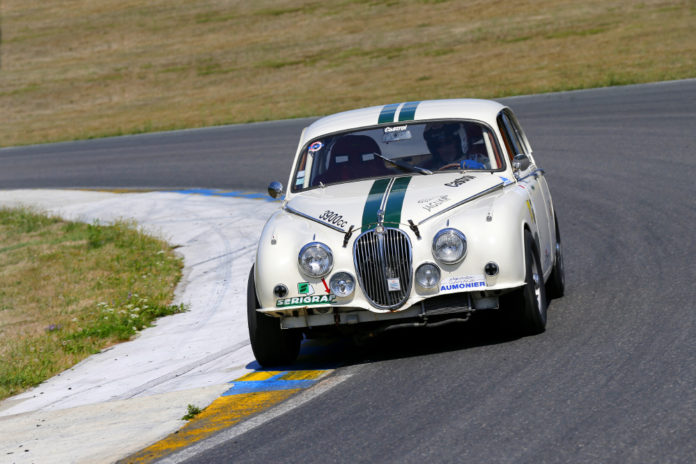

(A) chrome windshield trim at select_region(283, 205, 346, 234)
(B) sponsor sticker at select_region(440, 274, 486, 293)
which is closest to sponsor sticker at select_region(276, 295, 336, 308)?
(A) chrome windshield trim at select_region(283, 205, 346, 234)

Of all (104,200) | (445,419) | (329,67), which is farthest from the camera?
(329,67)

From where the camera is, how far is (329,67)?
1489 inches

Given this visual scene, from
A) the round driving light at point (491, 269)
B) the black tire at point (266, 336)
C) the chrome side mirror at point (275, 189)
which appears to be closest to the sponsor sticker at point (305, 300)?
the black tire at point (266, 336)

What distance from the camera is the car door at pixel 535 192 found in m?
7.72

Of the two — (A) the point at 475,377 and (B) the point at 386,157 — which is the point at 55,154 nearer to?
(B) the point at 386,157

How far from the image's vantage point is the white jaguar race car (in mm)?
6664

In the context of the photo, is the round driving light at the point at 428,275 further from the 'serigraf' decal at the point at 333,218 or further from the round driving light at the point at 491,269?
the 'serigraf' decal at the point at 333,218

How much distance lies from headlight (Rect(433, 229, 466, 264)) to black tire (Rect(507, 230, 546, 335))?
448mm

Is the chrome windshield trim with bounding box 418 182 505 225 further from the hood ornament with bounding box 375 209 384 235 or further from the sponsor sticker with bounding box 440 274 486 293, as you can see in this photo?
the sponsor sticker with bounding box 440 274 486 293

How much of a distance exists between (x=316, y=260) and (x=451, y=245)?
0.85 m

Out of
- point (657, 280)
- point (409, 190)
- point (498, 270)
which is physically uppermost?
point (409, 190)

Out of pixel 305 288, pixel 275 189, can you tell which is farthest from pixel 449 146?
pixel 305 288

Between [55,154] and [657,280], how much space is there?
2070cm

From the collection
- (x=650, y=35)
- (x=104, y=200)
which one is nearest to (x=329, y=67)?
(x=650, y=35)
